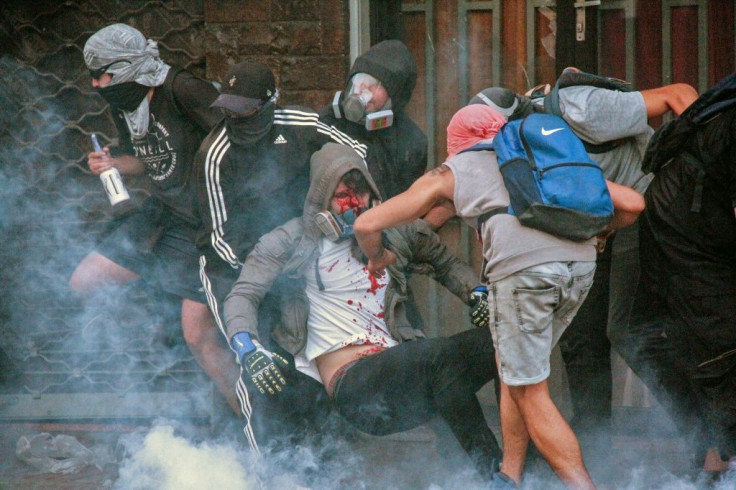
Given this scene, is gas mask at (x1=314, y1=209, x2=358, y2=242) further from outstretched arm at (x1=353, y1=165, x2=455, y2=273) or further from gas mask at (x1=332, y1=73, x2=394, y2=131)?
gas mask at (x1=332, y1=73, x2=394, y2=131)

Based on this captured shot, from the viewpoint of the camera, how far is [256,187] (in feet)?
17.6

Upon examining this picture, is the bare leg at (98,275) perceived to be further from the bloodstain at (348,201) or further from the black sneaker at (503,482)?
the black sneaker at (503,482)

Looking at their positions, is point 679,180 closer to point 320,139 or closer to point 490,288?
point 490,288

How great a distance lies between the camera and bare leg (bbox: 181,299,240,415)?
5848 millimetres

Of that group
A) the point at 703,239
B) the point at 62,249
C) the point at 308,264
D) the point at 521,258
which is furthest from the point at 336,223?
the point at 62,249

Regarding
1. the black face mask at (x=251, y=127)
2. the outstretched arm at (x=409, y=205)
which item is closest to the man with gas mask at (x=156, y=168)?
the black face mask at (x=251, y=127)

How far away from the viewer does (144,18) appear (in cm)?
679

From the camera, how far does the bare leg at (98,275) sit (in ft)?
20.2

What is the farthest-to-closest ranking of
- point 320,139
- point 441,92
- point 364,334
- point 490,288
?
1. point 441,92
2. point 320,139
3. point 364,334
4. point 490,288

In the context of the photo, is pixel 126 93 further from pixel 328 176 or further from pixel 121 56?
pixel 328 176

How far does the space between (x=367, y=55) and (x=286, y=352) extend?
1.56 metres

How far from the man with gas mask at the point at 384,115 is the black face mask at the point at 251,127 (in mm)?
453

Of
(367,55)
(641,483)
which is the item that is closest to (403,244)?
(367,55)

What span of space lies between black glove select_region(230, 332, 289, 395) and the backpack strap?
161cm
